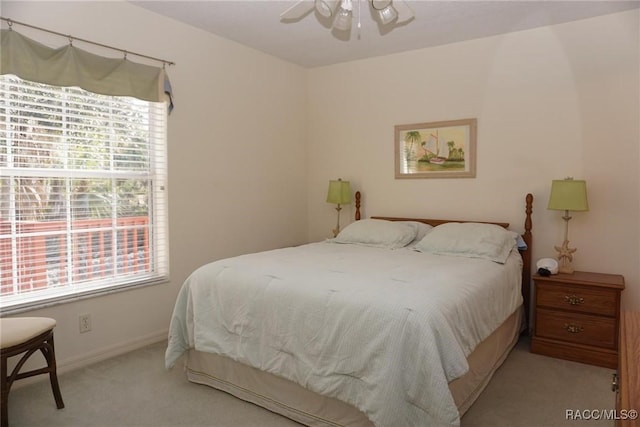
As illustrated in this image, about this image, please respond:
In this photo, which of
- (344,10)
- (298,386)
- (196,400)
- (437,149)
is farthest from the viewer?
(437,149)

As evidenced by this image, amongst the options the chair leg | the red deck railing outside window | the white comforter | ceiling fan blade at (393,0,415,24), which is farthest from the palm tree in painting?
the chair leg

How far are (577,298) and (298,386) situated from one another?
2.05 m

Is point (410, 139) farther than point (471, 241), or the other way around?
point (410, 139)

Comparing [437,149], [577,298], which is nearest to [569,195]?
[577,298]

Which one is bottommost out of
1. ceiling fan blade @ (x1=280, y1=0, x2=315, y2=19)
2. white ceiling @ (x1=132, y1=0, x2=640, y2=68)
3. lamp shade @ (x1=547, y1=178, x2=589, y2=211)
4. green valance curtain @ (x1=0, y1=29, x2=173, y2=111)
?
lamp shade @ (x1=547, y1=178, x2=589, y2=211)

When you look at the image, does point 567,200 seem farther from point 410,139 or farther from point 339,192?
point 339,192

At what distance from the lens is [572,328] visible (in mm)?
2922

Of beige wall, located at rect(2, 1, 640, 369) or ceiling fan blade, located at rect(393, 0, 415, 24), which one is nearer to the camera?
ceiling fan blade, located at rect(393, 0, 415, 24)

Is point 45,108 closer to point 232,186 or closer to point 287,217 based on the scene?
point 232,186

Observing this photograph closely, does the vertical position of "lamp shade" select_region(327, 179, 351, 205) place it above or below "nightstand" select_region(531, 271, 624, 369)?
above

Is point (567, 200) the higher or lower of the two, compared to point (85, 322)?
higher

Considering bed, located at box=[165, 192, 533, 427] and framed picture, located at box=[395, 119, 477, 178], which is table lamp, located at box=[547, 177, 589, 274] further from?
framed picture, located at box=[395, 119, 477, 178]

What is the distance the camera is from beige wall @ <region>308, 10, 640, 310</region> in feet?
10.2

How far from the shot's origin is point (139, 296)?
3176mm
